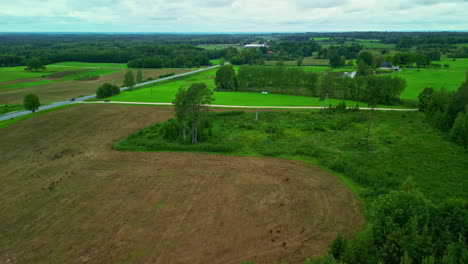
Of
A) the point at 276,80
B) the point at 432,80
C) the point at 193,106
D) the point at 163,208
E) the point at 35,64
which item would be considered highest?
the point at 35,64

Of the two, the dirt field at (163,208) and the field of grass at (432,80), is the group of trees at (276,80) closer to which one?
the field of grass at (432,80)

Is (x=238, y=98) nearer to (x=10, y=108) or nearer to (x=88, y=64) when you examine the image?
(x=10, y=108)

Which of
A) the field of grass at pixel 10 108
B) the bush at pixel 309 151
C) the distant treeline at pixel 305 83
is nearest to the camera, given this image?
the bush at pixel 309 151

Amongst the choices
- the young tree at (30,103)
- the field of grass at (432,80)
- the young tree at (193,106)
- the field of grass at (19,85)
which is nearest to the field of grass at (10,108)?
the young tree at (30,103)

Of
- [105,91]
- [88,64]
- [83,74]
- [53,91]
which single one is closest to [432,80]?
[105,91]

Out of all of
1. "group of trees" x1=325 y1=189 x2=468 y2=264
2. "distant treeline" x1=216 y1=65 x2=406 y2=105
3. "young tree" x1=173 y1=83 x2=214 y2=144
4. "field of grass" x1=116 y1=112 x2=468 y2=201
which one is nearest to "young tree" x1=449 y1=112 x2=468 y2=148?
"field of grass" x1=116 y1=112 x2=468 y2=201

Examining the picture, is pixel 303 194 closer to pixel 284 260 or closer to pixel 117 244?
pixel 284 260
